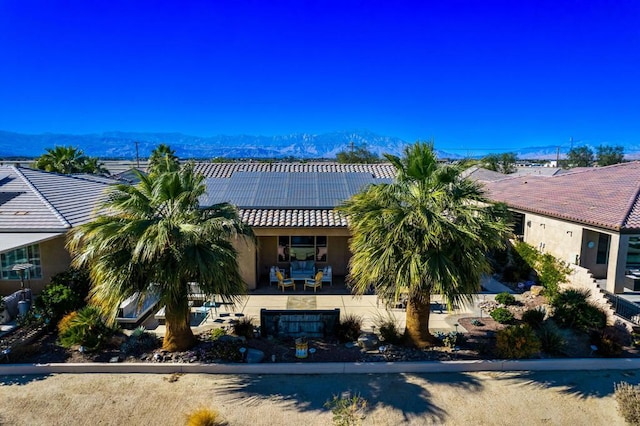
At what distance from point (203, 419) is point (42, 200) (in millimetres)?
13775

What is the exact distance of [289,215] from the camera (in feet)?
55.3

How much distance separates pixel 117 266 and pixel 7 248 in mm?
4887

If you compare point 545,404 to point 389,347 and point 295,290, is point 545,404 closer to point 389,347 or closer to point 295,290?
point 389,347

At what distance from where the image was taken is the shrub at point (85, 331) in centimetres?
988

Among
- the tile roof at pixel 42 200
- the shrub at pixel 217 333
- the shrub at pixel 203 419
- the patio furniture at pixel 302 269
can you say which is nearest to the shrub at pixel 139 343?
the shrub at pixel 217 333

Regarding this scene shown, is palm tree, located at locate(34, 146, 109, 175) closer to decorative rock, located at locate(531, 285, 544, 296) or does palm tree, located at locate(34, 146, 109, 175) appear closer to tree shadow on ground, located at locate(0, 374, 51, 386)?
tree shadow on ground, located at locate(0, 374, 51, 386)

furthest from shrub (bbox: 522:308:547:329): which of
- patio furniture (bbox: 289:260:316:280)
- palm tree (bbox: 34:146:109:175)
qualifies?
palm tree (bbox: 34:146:109:175)

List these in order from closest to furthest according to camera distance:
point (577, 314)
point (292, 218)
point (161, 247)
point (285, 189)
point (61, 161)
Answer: point (161, 247)
point (577, 314)
point (292, 218)
point (285, 189)
point (61, 161)

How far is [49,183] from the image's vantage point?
61.6ft

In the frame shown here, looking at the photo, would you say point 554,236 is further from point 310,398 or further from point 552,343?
point 310,398

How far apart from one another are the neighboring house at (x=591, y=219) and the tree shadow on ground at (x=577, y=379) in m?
5.03

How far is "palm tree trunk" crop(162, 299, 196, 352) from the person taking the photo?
9.74 metres

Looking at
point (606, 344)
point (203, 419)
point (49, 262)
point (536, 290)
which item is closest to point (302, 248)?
point (536, 290)

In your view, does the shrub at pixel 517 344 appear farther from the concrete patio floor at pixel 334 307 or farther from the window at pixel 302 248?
the window at pixel 302 248
